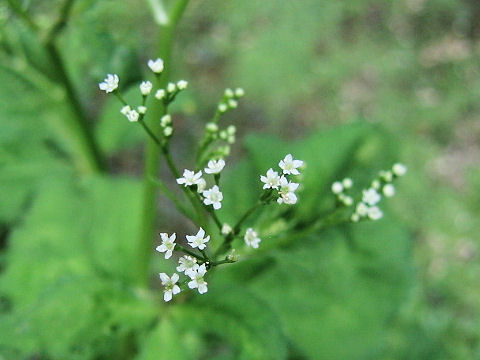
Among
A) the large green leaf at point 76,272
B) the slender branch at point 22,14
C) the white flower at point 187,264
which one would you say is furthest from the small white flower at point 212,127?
the slender branch at point 22,14

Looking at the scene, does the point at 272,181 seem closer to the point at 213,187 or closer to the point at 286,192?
the point at 286,192

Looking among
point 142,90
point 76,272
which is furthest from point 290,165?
point 76,272

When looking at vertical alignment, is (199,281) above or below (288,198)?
below

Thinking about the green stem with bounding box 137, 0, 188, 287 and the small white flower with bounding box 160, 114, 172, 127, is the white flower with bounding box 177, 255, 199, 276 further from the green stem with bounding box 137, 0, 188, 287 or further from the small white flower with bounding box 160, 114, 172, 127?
the green stem with bounding box 137, 0, 188, 287

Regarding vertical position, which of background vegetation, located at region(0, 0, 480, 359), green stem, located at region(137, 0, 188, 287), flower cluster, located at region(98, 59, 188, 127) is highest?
flower cluster, located at region(98, 59, 188, 127)

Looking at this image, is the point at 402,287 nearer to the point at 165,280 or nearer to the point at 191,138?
the point at 165,280

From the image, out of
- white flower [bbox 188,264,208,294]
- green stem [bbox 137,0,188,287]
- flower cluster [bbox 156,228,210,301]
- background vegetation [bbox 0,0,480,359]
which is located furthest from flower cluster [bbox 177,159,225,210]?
background vegetation [bbox 0,0,480,359]
